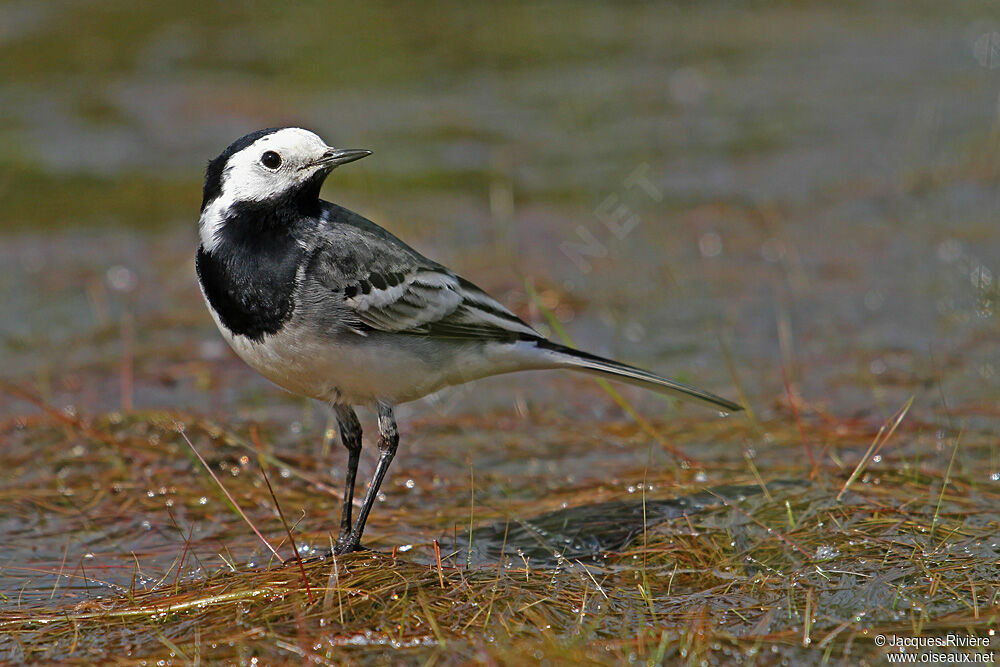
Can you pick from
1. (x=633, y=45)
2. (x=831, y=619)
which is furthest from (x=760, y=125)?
(x=831, y=619)


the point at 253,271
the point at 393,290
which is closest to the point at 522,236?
the point at 393,290

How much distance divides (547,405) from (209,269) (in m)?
2.76

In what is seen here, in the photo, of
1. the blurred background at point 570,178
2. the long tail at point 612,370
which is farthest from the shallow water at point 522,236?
the long tail at point 612,370

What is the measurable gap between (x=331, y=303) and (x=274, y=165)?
59 cm

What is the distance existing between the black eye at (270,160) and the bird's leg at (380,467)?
3.38ft

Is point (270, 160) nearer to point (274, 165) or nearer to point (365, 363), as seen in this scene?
point (274, 165)

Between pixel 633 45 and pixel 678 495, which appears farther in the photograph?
pixel 633 45

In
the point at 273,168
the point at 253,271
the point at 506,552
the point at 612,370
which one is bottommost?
the point at 506,552

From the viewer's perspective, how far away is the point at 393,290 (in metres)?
5.16

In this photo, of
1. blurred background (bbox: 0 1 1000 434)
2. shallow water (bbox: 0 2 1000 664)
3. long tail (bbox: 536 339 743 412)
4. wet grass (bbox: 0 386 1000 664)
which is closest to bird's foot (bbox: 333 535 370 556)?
wet grass (bbox: 0 386 1000 664)

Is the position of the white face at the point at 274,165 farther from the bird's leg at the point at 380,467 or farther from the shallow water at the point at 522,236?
the shallow water at the point at 522,236

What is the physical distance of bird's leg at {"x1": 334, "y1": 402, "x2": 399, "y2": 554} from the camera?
5.05 metres

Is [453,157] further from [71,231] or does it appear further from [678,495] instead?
[678,495]

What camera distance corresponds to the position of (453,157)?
11.8 metres
